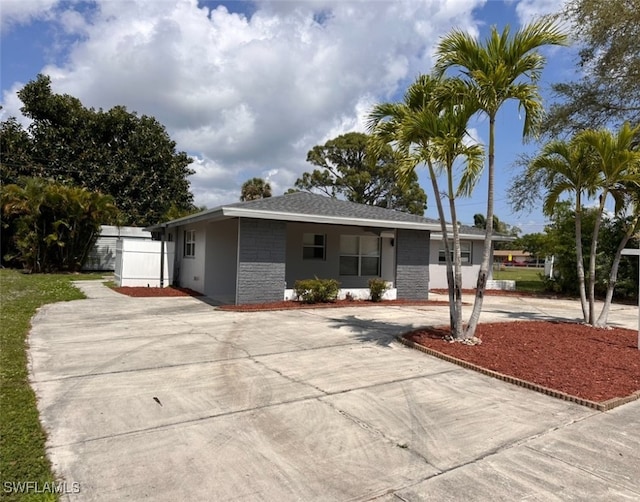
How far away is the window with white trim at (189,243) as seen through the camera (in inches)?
660

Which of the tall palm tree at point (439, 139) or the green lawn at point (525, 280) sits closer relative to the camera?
the tall palm tree at point (439, 139)

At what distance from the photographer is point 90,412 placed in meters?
4.37

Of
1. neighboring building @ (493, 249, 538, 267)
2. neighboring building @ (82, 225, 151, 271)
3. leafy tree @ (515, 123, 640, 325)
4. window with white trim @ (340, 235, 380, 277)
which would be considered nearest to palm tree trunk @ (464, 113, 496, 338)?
leafy tree @ (515, 123, 640, 325)

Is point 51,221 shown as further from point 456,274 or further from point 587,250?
point 587,250

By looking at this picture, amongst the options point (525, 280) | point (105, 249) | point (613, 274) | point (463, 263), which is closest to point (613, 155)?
point (613, 274)

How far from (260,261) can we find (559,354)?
25.8 feet

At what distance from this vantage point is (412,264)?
51.4 ft

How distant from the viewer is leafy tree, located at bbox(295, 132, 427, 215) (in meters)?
38.0

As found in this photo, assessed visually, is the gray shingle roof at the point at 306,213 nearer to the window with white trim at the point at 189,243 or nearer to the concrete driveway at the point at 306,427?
the window with white trim at the point at 189,243

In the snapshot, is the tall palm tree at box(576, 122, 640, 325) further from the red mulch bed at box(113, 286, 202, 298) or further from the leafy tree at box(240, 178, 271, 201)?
the leafy tree at box(240, 178, 271, 201)

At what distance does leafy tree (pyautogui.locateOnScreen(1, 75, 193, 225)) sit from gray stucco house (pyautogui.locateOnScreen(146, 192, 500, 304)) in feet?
49.0

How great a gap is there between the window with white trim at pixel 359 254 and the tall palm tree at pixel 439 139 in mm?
8575

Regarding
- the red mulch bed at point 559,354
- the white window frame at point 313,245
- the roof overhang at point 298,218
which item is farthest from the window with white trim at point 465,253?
the red mulch bed at point 559,354

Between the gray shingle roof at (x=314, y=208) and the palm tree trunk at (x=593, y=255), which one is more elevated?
the gray shingle roof at (x=314, y=208)
